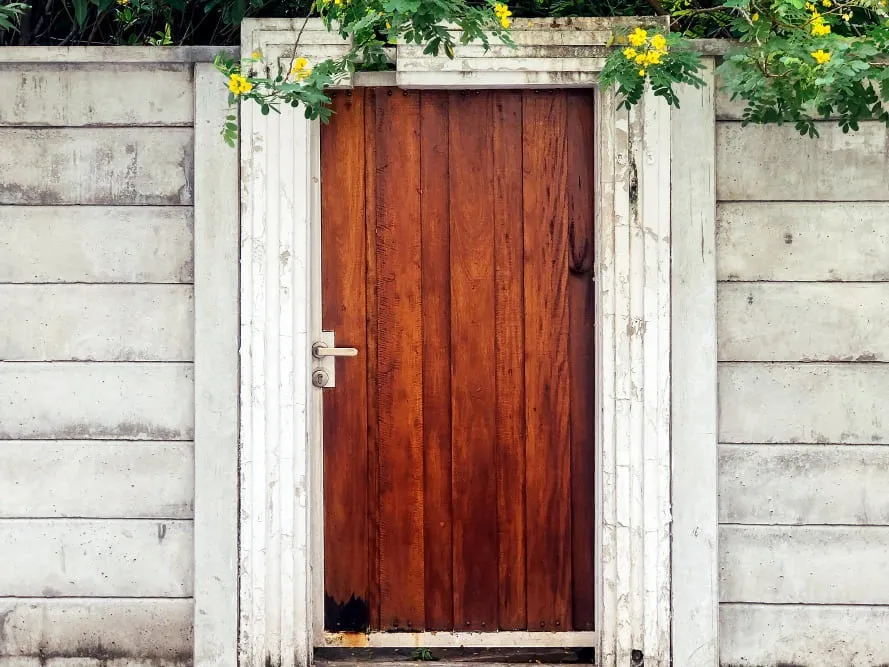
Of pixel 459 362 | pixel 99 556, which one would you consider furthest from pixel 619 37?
pixel 99 556

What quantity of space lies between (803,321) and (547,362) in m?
0.90

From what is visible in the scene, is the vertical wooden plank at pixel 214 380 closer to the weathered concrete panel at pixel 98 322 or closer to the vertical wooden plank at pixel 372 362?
the weathered concrete panel at pixel 98 322

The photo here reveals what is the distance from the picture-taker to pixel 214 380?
2885 millimetres

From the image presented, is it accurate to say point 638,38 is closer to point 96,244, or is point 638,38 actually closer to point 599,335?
point 599,335

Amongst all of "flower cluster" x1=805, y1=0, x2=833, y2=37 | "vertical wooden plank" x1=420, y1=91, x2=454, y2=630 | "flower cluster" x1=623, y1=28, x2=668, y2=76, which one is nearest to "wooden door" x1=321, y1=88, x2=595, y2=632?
"vertical wooden plank" x1=420, y1=91, x2=454, y2=630

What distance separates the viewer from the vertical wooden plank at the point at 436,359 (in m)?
3.04

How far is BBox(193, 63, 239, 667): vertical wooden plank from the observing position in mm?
2877

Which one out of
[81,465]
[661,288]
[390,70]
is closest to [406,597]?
[81,465]

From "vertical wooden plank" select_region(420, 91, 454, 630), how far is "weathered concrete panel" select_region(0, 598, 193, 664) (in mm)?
911

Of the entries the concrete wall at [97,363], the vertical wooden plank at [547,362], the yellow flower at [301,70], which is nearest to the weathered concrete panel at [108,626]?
the concrete wall at [97,363]

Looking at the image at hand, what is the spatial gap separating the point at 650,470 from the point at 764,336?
2.03ft

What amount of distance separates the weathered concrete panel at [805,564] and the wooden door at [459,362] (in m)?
0.52

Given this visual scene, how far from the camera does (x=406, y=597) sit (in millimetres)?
3104

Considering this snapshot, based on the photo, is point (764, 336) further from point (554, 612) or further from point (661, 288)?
point (554, 612)
